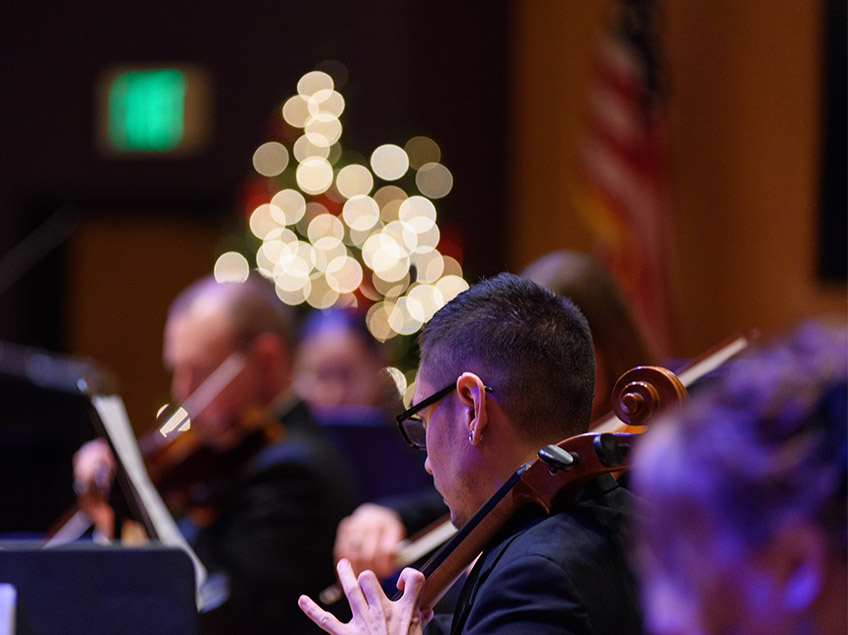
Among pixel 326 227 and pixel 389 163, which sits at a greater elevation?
pixel 389 163

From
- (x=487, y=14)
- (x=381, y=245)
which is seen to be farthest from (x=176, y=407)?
(x=487, y=14)

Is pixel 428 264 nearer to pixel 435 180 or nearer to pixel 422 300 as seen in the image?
pixel 422 300

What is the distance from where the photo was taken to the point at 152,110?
695 cm

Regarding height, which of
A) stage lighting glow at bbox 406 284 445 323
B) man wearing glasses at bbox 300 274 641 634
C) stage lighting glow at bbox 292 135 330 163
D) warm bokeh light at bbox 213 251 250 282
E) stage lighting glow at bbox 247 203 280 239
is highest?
man wearing glasses at bbox 300 274 641 634

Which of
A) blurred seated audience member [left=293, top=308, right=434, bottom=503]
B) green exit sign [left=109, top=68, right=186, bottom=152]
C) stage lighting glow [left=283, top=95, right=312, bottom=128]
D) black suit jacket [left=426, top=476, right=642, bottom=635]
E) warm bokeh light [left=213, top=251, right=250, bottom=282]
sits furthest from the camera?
green exit sign [left=109, top=68, right=186, bottom=152]

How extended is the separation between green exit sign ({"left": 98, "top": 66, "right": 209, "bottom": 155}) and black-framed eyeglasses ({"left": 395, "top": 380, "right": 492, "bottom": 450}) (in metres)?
5.72

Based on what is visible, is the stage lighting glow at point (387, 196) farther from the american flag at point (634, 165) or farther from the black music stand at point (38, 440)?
the black music stand at point (38, 440)

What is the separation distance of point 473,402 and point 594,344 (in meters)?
0.56

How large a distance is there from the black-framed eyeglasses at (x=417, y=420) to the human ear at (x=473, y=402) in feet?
0.05

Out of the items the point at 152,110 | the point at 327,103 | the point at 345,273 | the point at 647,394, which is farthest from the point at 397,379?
the point at 152,110

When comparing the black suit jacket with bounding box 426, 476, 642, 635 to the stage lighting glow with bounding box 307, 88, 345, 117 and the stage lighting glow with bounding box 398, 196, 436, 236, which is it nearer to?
the stage lighting glow with bounding box 398, 196, 436, 236

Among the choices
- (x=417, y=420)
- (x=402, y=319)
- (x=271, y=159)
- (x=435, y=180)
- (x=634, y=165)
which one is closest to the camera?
(x=417, y=420)

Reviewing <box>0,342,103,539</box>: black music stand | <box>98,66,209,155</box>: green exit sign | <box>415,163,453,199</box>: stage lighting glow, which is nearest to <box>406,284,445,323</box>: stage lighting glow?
<box>415,163,453,199</box>: stage lighting glow

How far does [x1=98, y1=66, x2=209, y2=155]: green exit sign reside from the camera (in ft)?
22.8
